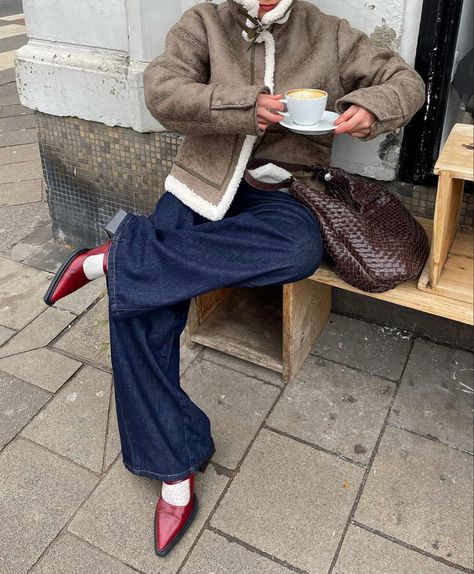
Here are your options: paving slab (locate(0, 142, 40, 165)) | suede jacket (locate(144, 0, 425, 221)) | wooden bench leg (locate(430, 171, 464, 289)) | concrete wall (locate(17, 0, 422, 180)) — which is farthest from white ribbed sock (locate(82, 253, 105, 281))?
paving slab (locate(0, 142, 40, 165))

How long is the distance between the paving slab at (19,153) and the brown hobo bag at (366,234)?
317 centimetres

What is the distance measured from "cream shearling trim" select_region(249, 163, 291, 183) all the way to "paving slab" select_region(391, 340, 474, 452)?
1.01m

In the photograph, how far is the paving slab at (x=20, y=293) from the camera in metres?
3.11

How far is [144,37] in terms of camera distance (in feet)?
9.29

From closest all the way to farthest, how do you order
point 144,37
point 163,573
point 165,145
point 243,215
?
point 163,573 → point 243,215 → point 144,37 → point 165,145

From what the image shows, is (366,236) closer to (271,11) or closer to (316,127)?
(316,127)

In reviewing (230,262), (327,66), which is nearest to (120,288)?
(230,262)

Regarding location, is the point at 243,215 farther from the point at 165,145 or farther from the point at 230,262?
the point at 165,145

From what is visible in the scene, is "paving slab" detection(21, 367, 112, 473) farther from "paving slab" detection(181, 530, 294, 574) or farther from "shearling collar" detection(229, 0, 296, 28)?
"shearling collar" detection(229, 0, 296, 28)

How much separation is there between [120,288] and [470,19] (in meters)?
1.63

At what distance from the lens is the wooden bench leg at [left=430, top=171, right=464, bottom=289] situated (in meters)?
1.93

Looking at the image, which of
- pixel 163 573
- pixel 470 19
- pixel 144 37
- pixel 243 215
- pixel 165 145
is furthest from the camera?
pixel 165 145

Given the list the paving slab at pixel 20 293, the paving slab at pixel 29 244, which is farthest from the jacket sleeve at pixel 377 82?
the paving slab at pixel 29 244

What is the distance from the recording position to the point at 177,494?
2098 mm
